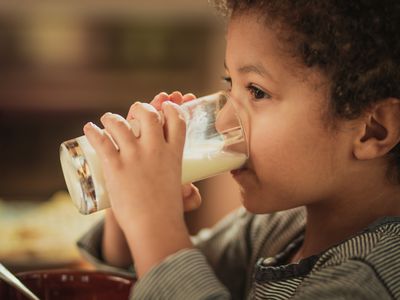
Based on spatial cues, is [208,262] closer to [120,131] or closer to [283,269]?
[283,269]

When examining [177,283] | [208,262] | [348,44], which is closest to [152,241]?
[177,283]

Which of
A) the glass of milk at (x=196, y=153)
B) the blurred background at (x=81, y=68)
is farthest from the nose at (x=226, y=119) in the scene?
the blurred background at (x=81, y=68)

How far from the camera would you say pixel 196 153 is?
0.78 m

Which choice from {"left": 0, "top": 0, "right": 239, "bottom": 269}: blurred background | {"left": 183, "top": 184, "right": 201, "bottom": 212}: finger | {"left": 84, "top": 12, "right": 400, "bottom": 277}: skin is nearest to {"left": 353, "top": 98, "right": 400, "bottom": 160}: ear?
{"left": 84, "top": 12, "right": 400, "bottom": 277}: skin

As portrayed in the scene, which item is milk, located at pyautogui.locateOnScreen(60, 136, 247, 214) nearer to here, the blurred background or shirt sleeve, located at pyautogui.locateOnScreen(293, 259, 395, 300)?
shirt sleeve, located at pyautogui.locateOnScreen(293, 259, 395, 300)

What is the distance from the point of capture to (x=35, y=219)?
5.56ft

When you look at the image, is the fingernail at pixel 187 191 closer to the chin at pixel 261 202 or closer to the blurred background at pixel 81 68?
the chin at pixel 261 202

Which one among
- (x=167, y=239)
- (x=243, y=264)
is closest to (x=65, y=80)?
(x=243, y=264)

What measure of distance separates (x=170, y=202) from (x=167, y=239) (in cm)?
4

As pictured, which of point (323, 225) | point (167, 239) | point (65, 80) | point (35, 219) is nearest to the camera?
point (167, 239)

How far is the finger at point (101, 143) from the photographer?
705mm

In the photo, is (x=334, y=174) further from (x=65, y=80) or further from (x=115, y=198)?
(x=65, y=80)

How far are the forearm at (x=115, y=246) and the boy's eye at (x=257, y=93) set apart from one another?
353 millimetres

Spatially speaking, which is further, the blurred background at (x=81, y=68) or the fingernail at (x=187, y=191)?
the blurred background at (x=81, y=68)
